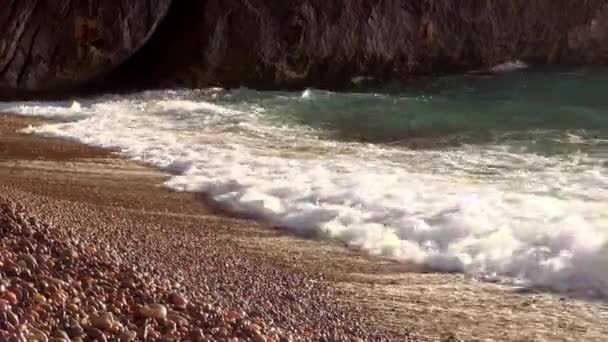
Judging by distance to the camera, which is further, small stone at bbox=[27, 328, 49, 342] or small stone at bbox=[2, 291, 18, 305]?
small stone at bbox=[2, 291, 18, 305]

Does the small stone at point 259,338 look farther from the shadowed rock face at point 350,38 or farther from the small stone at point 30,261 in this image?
the shadowed rock face at point 350,38

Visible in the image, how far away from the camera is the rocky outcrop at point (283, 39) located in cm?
1327

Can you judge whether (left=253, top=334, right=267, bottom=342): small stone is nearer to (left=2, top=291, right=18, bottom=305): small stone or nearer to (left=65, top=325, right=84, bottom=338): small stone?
(left=65, top=325, right=84, bottom=338): small stone

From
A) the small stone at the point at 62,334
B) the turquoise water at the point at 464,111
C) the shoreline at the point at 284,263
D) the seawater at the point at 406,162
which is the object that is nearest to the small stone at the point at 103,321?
the small stone at the point at 62,334

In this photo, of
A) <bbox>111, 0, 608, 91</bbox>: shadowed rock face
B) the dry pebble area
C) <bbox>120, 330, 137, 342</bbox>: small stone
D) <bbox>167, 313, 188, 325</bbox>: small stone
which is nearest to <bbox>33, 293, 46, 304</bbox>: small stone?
the dry pebble area

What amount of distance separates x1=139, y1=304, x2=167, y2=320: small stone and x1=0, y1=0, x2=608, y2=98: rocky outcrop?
10037 mm

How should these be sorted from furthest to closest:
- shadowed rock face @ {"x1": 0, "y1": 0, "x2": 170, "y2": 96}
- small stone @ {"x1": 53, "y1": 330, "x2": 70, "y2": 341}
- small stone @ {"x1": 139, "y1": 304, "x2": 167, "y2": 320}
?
shadowed rock face @ {"x1": 0, "y1": 0, "x2": 170, "y2": 96}, small stone @ {"x1": 139, "y1": 304, "x2": 167, "y2": 320}, small stone @ {"x1": 53, "y1": 330, "x2": 70, "y2": 341}

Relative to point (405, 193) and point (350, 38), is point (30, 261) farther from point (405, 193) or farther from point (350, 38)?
point (350, 38)

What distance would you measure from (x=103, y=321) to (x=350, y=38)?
1204cm

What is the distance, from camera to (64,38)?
1333cm

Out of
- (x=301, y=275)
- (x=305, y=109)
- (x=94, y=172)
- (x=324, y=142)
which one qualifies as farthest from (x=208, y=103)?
(x=301, y=275)

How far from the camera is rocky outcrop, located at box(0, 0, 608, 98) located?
13266 mm

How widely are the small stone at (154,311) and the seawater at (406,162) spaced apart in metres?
2.21

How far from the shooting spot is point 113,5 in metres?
13.4
